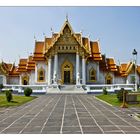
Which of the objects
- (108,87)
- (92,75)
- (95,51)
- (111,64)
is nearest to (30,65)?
(92,75)

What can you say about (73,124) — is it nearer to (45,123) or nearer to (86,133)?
(45,123)

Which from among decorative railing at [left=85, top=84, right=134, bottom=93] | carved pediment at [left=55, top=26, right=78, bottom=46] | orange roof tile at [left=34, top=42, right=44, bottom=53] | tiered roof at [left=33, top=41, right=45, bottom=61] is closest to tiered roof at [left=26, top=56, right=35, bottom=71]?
tiered roof at [left=33, top=41, right=45, bottom=61]


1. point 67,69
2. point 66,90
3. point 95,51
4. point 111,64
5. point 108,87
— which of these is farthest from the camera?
point 111,64

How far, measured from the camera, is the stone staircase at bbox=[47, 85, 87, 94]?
34787mm

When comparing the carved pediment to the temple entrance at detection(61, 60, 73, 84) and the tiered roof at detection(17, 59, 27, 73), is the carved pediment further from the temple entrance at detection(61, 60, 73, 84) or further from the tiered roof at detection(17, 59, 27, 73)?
the tiered roof at detection(17, 59, 27, 73)

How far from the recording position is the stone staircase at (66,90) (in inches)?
1370

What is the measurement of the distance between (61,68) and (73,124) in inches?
1161

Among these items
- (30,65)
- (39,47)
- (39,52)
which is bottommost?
(30,65)

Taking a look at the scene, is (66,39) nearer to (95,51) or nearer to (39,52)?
(39,52)

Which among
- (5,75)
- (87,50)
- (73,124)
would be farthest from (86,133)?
(5,75)

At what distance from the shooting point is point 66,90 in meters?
35.9

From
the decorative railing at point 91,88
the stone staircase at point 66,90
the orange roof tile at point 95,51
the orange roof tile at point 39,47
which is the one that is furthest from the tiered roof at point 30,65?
the orange roof tile at point 95,51

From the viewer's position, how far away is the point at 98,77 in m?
39.7
